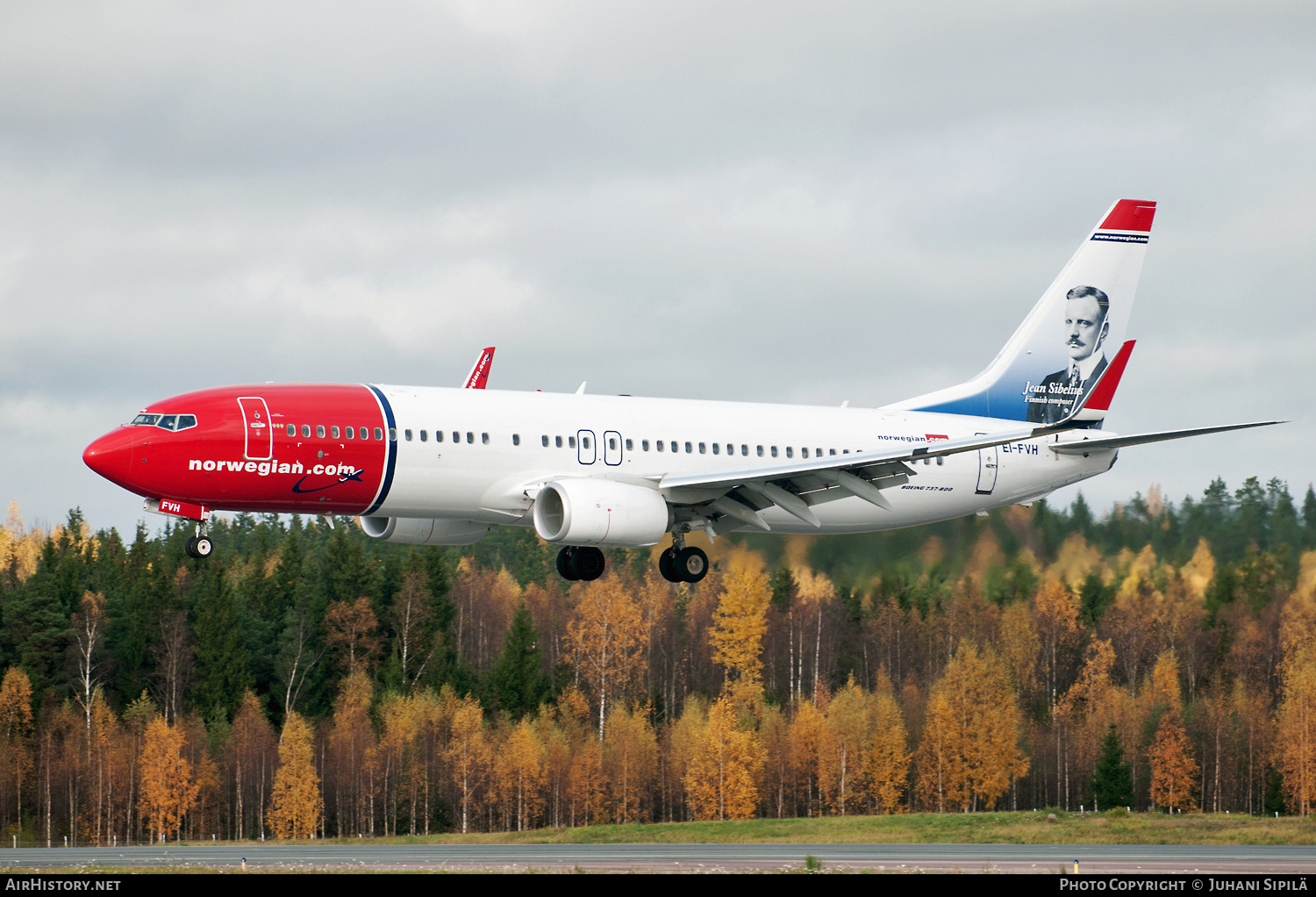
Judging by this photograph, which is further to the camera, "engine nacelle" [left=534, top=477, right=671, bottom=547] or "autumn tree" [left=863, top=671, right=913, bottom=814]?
"autumn tree" [left=863, top=671, right=913, bottom=814]

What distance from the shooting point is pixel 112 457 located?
1563 inches

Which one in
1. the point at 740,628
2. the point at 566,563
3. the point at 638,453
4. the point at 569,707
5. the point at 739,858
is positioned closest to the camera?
the point at 638,453

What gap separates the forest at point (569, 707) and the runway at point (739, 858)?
22.9 meters

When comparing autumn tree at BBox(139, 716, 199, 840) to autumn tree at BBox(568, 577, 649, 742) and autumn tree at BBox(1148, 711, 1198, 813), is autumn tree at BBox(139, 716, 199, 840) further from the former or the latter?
autumn tree at BBox(1148, 711, 1198, 813)

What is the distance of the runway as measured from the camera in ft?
177

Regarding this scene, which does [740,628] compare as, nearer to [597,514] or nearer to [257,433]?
[597,514]

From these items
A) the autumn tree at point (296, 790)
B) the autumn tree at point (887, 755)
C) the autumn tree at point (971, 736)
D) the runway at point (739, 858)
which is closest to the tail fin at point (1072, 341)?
the runway at point (739, 858)

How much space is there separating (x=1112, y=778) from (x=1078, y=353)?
2066 inches

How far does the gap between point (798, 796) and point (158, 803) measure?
45.4 m

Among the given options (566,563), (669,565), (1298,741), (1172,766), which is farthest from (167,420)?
(1298,741)

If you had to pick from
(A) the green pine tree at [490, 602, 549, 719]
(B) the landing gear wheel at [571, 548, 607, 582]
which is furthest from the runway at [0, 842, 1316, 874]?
(A) the green pine tree at [490, 602, 549, 719]

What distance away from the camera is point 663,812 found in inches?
4520

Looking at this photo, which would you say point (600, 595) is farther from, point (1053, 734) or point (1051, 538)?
point (1051, 538)

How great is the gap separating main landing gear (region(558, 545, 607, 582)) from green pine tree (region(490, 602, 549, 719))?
69.7 metres
